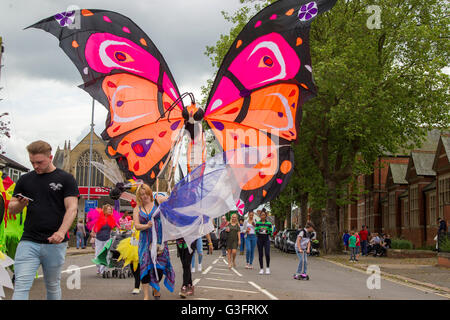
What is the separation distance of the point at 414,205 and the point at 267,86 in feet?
140

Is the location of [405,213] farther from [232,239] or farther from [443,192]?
[232,239]

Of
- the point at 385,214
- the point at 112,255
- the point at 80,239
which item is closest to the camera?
the point at 112,255

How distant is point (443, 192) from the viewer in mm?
40250

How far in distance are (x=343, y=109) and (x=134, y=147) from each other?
72.0 feet

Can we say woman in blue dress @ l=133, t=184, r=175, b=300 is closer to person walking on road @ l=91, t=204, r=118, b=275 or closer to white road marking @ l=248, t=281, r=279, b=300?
white road marking @ l=248, t=281, r=279, b=300

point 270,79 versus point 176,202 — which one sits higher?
point 270,79

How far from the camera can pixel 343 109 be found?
29.2 meters

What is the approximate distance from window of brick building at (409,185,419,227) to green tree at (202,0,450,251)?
48.8 ft

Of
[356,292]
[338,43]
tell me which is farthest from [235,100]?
[338,43]

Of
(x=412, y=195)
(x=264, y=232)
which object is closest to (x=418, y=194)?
(x=412, y=195)

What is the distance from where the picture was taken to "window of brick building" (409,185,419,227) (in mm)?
47084

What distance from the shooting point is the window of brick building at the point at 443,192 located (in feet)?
129
